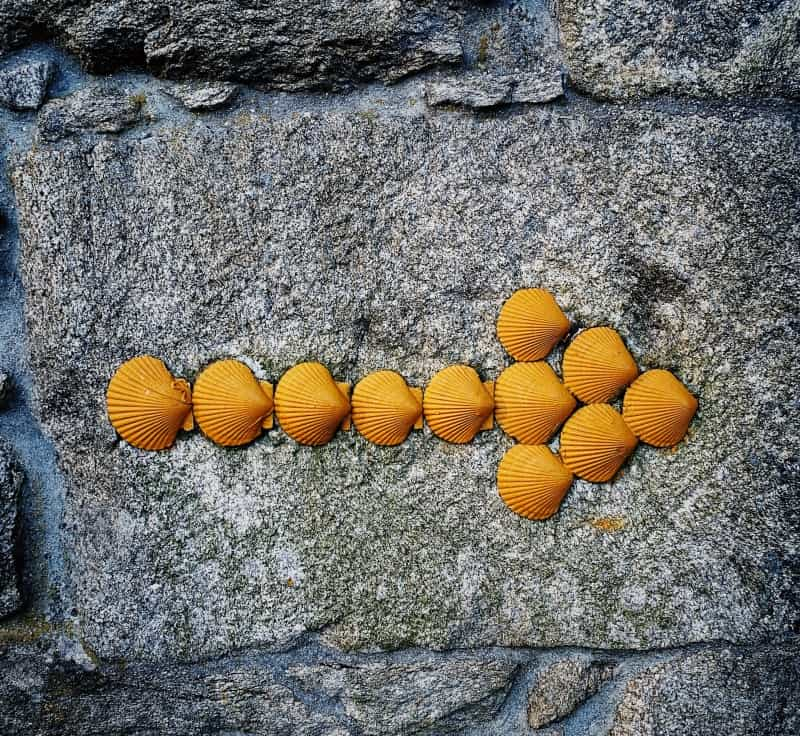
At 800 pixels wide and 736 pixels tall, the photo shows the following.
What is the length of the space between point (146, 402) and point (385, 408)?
355 mm

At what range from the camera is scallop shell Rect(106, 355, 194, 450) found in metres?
1.03

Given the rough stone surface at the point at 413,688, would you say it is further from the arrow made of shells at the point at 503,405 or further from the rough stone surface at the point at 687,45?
the rough stone surface at the point at 687,45

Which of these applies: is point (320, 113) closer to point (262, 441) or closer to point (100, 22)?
point (100, 22)

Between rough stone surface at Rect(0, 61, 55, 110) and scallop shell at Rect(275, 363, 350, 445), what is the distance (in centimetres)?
55

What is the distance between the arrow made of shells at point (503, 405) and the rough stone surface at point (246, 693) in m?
0.31

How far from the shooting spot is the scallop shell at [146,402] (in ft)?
3.36

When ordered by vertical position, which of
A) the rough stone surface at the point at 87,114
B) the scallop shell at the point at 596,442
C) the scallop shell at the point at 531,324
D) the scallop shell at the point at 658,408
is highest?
the rough stone surface at the point at 87,114

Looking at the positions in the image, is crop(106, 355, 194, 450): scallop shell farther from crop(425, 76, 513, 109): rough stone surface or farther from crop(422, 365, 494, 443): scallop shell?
crop(425, 76, 513, 109): rough stone surface

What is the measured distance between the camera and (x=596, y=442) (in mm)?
1057

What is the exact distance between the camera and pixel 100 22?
3.29 feet

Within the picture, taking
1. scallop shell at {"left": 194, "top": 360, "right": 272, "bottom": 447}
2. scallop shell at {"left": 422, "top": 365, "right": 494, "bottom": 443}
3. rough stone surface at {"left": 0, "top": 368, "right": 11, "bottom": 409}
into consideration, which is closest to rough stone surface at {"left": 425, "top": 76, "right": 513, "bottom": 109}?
scallop shell at {"left": 422, "top": 365, "right": 494, "bottom": 443}

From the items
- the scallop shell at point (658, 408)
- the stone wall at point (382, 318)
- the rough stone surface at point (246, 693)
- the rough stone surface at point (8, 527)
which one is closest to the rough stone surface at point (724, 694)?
the stone wall at point (382, 318)

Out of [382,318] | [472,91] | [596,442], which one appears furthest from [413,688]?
[472,91]

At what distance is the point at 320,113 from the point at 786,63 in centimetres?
71
